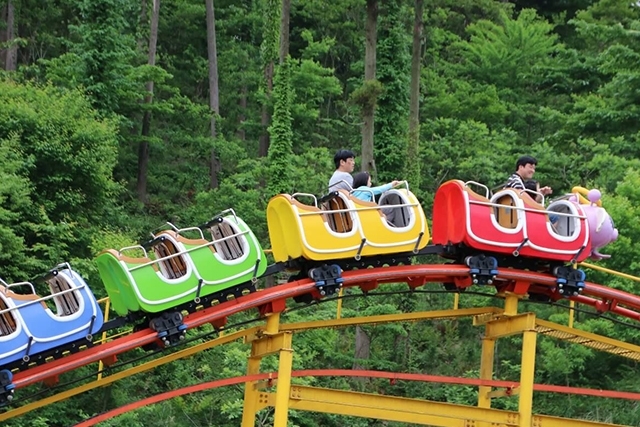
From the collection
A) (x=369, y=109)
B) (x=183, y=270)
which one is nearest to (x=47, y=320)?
(x=183, y=270)

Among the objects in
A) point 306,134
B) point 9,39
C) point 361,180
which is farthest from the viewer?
point 306,134

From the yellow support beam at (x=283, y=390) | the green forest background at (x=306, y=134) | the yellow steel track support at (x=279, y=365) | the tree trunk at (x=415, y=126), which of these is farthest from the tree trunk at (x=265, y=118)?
the yellow support beam at (x=283, y=390)

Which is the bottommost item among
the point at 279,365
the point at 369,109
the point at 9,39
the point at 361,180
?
the point at 279,365

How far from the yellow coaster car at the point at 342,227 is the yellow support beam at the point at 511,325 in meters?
1.46

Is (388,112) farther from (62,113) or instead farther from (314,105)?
(62,113)

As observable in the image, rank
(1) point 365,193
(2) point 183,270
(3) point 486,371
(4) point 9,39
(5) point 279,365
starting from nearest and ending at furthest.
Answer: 1. (2) point 183,270
2. (5) point 279,365
3. (1) point 365,193
4. (3) point 486,371
5. (4) point 9,39

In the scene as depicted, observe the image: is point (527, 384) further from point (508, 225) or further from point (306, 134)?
point (306, 134)

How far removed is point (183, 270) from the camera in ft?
31.7

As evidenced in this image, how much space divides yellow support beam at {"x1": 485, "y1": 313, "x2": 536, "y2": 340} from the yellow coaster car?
4.79 ft

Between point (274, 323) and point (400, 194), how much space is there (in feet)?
5.98

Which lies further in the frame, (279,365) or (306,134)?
(306,134)

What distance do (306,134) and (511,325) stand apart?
66.3 ft

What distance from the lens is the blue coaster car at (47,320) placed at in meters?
8.79

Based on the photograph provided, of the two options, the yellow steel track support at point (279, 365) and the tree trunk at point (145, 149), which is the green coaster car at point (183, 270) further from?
the tree trunk at point (145, 149)
